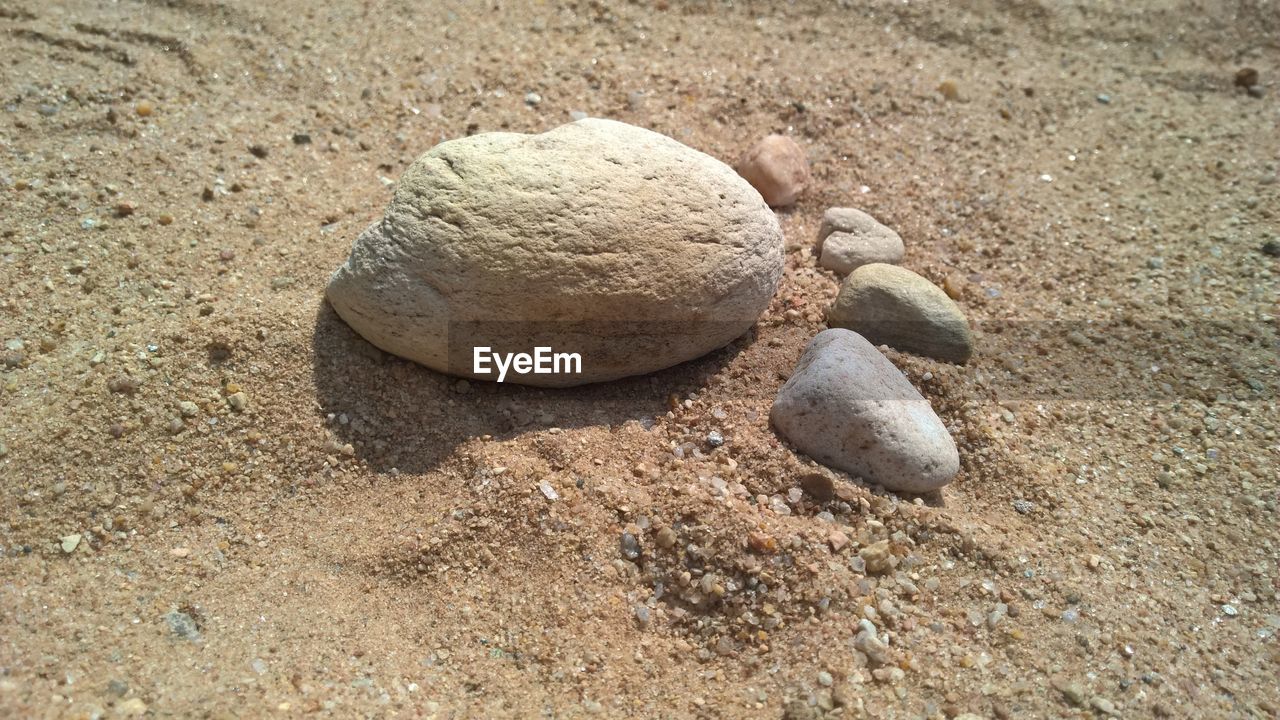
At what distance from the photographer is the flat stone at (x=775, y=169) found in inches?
126

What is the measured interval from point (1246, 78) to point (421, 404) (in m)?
3.98

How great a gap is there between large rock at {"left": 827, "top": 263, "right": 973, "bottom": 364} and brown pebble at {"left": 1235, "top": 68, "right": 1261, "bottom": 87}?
240cm

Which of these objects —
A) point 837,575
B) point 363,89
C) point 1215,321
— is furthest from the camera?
point 363,89

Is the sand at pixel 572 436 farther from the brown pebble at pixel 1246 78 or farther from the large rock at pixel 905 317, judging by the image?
the brown pebble at pixel 1246 78

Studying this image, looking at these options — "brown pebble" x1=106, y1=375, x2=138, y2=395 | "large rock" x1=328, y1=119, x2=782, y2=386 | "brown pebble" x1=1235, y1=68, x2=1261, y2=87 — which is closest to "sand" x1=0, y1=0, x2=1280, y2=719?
"brown pebble" x1=106, y1=375, x2=138, y2=395

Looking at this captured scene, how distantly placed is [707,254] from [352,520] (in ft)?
4.05

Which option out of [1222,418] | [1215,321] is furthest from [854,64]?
[1222,418]

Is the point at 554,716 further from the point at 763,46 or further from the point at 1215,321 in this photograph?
the point at 763,46

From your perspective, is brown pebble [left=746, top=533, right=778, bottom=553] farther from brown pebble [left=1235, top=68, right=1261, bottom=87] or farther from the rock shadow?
brown pebble [left=1235, top=68, right=1261, bottom=87]

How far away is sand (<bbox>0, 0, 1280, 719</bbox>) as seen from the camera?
6.93ft

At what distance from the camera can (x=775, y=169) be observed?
3.20 m

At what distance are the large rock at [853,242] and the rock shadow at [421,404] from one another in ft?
2.26

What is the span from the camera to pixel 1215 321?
3.04 meters

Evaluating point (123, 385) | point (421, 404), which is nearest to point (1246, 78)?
point (421, 404)
